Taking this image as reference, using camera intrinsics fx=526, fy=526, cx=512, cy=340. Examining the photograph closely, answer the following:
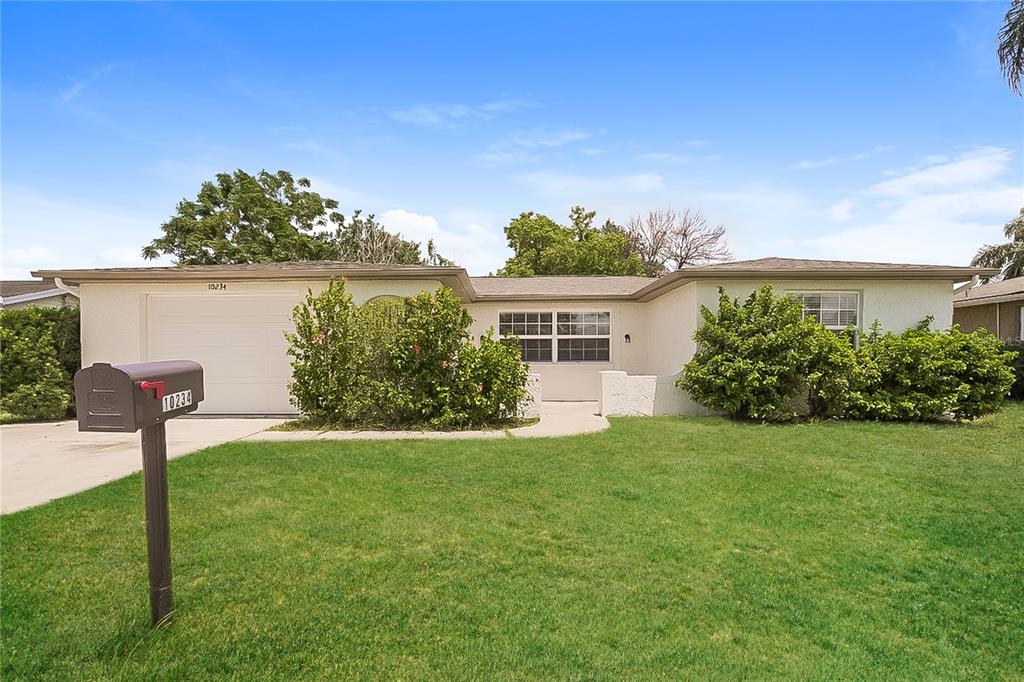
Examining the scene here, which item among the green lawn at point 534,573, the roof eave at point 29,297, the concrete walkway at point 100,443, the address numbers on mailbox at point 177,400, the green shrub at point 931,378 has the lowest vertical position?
the green lawn at point 534,573

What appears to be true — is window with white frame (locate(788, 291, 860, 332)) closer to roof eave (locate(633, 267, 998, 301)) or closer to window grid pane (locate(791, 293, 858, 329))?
window grid pane (locate(791, 293, 858, 329))

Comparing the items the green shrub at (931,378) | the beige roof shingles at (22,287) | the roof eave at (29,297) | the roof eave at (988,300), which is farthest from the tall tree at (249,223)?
the roof eave at (988,300)

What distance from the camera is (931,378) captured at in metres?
9.17

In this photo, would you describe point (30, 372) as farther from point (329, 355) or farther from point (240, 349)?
point (329, 355)

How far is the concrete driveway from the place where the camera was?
534cm

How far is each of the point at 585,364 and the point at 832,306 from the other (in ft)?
18.3

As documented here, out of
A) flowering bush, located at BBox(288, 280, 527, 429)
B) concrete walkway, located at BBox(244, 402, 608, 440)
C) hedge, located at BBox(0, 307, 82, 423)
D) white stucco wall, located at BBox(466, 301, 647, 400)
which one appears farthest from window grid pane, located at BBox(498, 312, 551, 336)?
hedge, located at BBox(0, 307, 82, 423)

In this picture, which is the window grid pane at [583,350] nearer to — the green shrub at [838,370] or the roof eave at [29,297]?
the green shrub at [838,370]

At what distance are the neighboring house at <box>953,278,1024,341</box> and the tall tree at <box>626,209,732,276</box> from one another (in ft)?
50.1

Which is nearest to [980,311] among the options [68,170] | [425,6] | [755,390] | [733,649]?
[755,390]

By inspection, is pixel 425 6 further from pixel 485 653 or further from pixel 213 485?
pixel 485 653

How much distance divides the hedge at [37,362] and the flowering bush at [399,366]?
496 centimetres

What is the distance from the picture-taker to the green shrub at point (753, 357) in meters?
9.19

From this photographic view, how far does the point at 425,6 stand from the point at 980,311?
18606 millimetres
